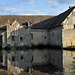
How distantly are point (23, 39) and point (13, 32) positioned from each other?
2.75 meters

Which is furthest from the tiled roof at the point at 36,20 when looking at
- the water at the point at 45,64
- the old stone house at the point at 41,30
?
the water at the point at 45,64

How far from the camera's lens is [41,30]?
35.3m

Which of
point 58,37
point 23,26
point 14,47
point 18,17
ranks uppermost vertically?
point 18,17

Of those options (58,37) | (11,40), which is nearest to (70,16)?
(58,37)

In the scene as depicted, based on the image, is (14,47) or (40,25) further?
(40,25)

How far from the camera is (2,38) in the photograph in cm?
3306

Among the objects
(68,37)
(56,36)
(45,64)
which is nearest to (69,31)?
(68,37)

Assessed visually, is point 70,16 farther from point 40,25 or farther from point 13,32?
point 13,32

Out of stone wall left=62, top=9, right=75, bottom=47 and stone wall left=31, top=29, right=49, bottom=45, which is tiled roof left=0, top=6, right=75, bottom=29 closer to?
stone wall left=31, top=29, right=49, bottom=45

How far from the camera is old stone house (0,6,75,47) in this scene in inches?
1091

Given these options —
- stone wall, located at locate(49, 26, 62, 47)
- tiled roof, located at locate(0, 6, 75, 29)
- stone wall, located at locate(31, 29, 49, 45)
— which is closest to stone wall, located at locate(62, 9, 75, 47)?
stone wall, located at locate(49, 26, 62, 47)

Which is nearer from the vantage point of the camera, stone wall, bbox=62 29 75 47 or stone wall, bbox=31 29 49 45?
A: stone wall, bbox=62 29 75 47

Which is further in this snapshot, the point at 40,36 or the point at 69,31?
the point at 40,36

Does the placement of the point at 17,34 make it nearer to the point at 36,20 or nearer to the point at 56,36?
the point at 36,20
